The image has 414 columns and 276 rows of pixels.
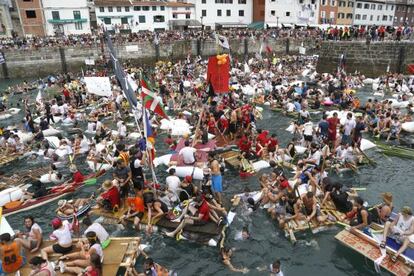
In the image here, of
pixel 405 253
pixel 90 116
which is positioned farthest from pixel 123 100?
pixel 405 253

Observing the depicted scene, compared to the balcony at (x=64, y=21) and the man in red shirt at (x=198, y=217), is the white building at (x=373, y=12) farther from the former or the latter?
the man in red shirt at (x=198, y=217)

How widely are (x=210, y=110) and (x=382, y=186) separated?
32.6 ft

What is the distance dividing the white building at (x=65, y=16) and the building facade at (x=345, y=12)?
167ft

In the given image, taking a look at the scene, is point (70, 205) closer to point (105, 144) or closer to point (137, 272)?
point (137, 272)

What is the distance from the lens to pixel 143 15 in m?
65.1

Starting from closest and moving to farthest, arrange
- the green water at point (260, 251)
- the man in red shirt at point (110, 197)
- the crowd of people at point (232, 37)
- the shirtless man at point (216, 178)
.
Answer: the green water at point (260, 251) → the man in red shirt at point (110, 197) → the shirtless man at point (216, 178) → the crowd of people at point (232, 37)

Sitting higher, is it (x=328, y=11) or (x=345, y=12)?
(x=328, y=11)

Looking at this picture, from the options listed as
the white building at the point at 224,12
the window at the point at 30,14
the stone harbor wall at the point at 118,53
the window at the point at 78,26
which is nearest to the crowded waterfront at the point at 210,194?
the stone harbor wall at the point at 118,53

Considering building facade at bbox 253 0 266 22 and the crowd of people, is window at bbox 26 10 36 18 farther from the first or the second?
building facade at bbox 253 0 266 22

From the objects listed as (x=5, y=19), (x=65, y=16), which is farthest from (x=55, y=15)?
(x=5, y=19)

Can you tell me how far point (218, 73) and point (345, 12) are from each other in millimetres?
68189

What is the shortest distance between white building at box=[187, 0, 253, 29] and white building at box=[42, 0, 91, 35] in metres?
21.4

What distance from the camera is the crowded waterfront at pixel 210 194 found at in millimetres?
10023

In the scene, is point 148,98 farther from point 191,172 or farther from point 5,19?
point 5,19
